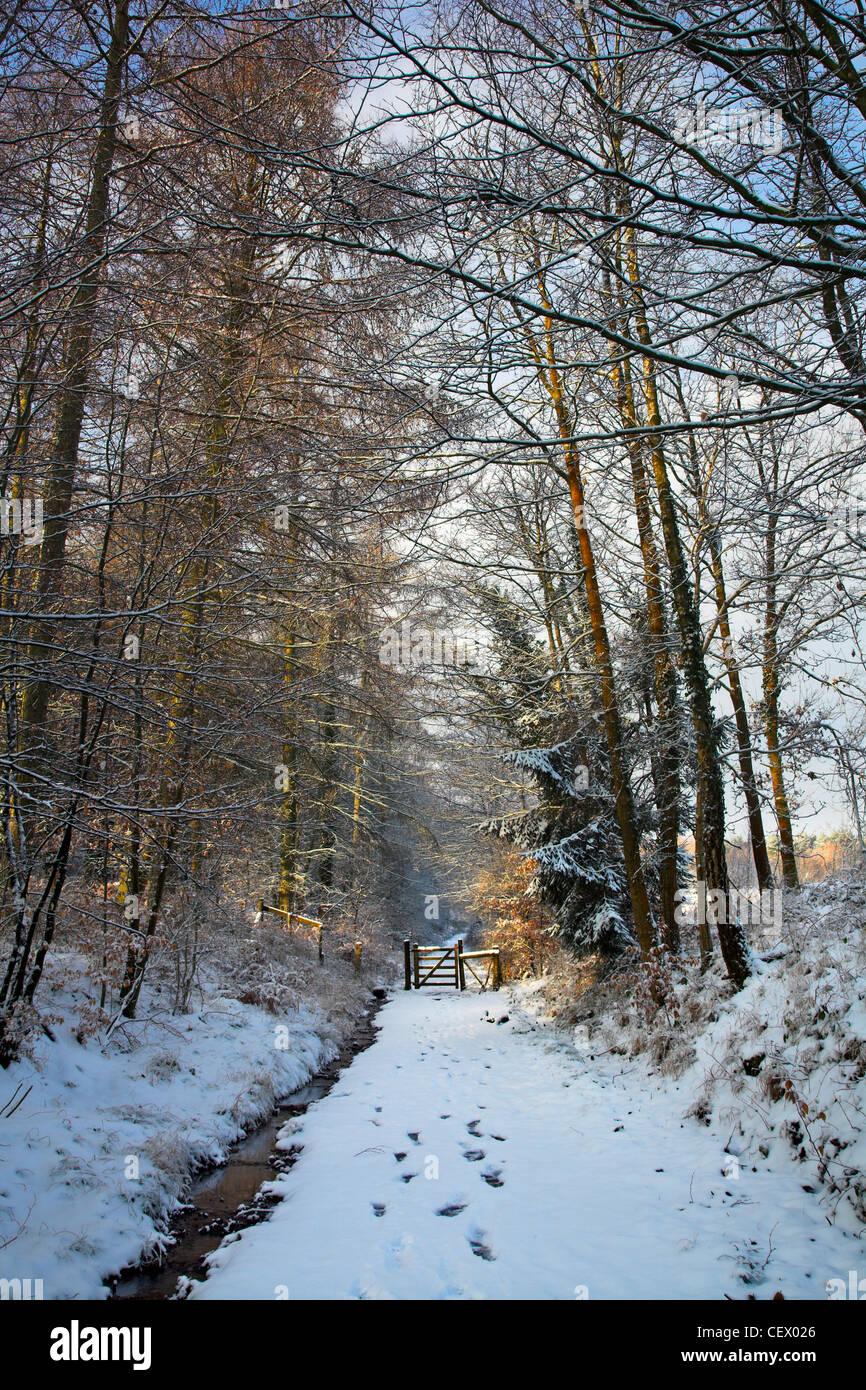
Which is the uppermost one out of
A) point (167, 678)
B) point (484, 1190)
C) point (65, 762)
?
point (167, 678)

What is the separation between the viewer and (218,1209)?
418cm

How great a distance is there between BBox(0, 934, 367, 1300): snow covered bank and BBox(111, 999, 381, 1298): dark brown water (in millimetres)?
101

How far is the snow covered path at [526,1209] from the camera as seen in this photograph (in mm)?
3053

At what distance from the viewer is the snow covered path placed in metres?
3.05

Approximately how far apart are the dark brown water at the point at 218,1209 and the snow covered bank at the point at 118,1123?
0.33 ft

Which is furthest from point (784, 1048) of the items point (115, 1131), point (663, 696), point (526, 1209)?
point (115, 1131)

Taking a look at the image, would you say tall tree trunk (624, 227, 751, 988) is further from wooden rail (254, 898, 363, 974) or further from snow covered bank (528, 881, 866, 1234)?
wooden rail (254, 898, 363, 974)

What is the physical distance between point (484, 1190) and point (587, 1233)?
0.84 meters

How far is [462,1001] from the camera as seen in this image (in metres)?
13.0

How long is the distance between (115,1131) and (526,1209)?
9.07 feet

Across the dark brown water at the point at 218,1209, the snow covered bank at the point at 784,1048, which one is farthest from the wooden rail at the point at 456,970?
the dark brown water at the point at 218,1209

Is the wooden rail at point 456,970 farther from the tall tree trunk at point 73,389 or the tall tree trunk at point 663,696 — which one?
the tall tree trunk at point 73,389

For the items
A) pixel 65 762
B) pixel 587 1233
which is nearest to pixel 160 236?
pixel 65 762

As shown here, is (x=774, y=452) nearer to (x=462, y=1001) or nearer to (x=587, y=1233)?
(x=587, y=1233)
